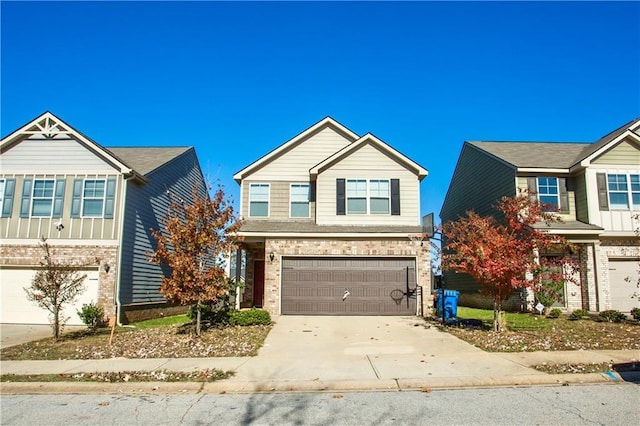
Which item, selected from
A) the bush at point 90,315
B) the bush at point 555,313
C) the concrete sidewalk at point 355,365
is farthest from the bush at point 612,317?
the bush at point 90,315

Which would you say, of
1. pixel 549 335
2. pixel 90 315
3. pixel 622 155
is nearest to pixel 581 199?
pixel 622 155

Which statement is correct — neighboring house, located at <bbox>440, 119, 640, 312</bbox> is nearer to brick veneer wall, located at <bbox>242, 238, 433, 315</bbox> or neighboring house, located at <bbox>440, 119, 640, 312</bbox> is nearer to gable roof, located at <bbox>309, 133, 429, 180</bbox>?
gable roof, located at <bbox>309, 133, 429, 180</bbox>

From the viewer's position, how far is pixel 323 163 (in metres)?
18.8

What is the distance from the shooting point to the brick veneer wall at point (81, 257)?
16.6 metres

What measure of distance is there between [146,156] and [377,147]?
36.5 feet

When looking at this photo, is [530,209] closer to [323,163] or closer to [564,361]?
[564,361]

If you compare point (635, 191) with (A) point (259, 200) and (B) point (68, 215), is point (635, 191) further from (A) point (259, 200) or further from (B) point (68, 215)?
(B) point (68, 215)

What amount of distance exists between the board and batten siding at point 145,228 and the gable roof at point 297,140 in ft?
12.2

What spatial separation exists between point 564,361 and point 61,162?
18006mm

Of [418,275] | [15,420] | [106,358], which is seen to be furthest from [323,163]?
[15,420]

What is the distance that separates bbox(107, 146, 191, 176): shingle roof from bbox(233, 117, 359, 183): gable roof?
378cm

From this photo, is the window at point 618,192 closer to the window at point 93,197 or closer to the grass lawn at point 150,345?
the grass lawn at point 150,345

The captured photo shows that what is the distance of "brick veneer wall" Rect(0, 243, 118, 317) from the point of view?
16641 millimetres

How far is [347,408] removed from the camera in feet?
20.7
